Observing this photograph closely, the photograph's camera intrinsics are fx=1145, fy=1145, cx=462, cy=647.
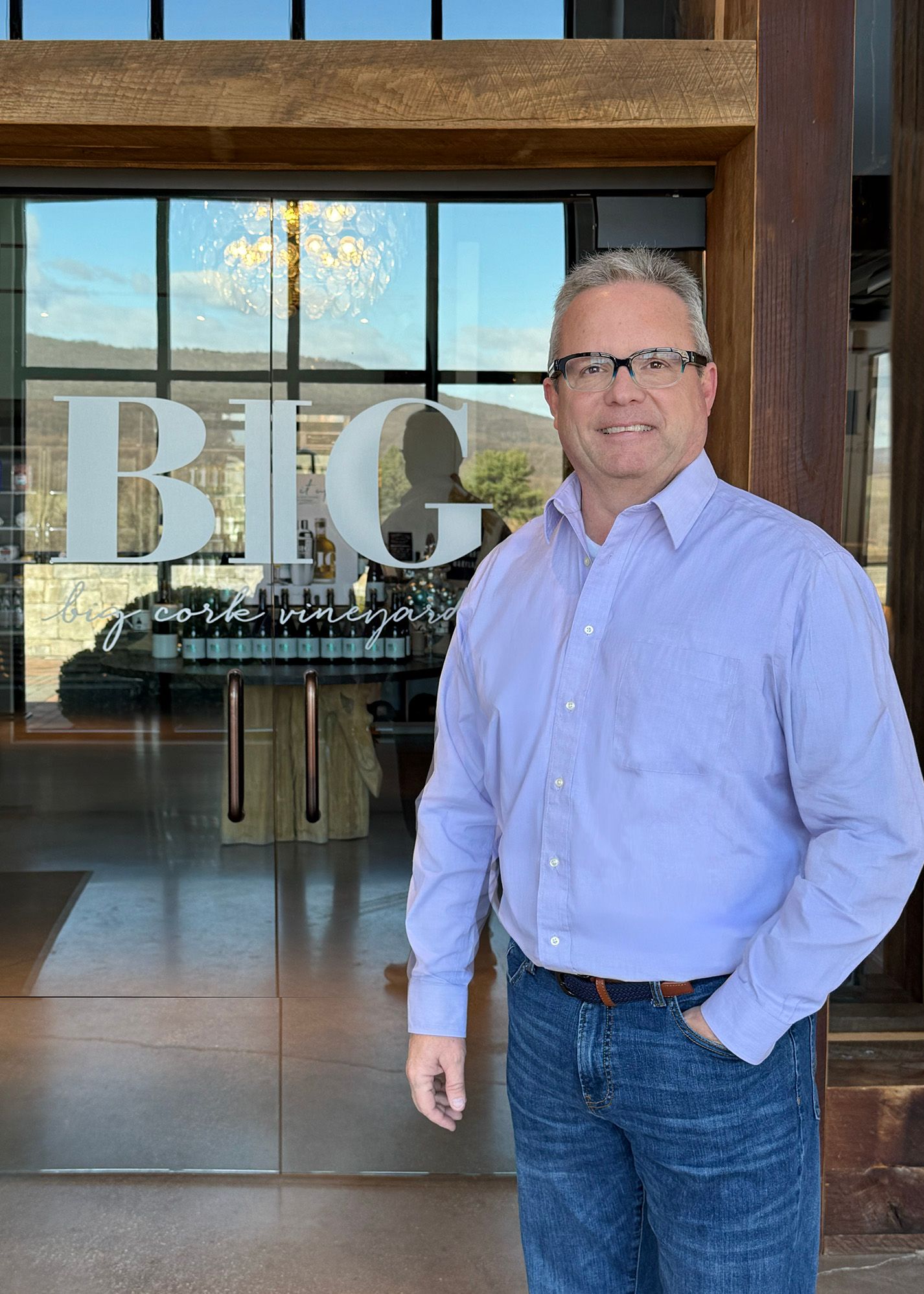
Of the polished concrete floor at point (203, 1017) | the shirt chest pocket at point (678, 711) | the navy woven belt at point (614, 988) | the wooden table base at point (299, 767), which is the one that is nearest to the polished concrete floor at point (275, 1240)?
the polished concrete floor at point (203, 1017)

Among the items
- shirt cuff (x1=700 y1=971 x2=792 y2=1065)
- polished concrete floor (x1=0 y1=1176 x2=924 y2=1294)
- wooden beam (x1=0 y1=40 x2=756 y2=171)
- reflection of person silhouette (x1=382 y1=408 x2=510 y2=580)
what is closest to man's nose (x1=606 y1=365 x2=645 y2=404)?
shirt cuff (x1=700 y1=971 x2=792 y2=1065)

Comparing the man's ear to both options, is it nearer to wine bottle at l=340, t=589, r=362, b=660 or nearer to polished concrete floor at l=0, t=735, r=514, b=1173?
wine bottle at l=340, t=589, r=362, b=660

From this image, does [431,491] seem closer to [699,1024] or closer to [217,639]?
[217,639]

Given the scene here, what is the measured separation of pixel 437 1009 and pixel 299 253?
6.02 feet

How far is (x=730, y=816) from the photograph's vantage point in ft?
4.57

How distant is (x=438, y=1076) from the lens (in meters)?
1.65

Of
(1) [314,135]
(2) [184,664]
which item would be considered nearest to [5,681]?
(2) [184,664]

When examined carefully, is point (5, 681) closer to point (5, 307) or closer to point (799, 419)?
point (5, 307)

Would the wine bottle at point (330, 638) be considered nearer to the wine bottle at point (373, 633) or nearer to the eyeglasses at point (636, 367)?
the wine bottle at point (373, 633)

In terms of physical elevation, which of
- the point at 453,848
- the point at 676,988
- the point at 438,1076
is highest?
the point at 453,848

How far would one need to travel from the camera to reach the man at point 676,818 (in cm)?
135

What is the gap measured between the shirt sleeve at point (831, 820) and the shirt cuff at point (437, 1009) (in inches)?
16.6

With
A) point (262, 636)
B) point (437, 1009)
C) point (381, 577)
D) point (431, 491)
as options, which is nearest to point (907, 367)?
point (431, 491)

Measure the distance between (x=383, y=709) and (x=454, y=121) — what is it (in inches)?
52.6
